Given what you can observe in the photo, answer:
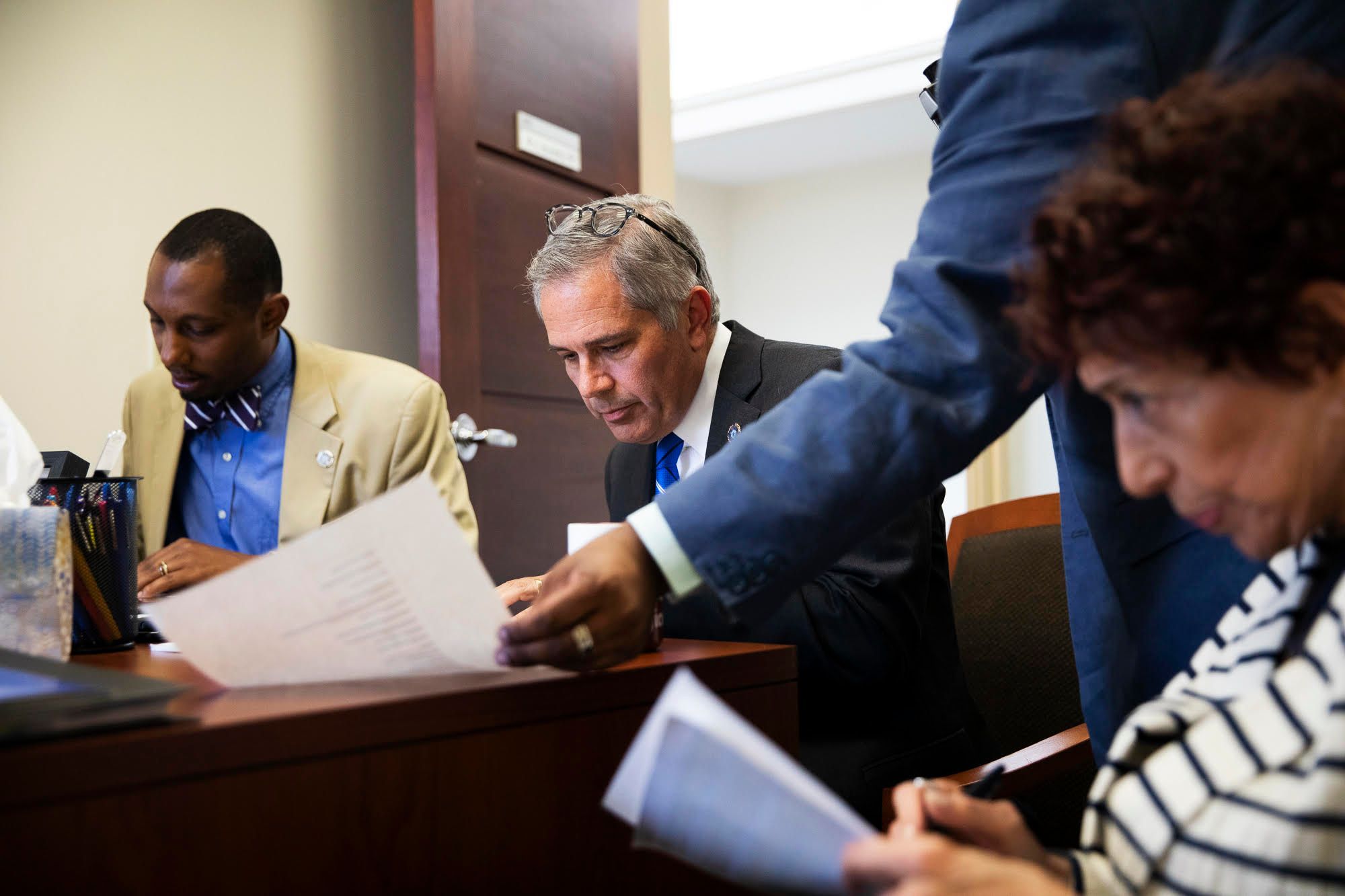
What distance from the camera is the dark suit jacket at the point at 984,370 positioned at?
0.83m

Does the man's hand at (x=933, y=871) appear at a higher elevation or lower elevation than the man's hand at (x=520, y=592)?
lower

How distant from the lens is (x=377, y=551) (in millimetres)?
710

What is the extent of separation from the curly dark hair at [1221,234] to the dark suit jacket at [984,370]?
0.21 metres

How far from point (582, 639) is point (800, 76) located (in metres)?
5.66

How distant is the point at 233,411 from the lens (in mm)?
2320

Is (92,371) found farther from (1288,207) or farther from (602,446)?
(1288,207)

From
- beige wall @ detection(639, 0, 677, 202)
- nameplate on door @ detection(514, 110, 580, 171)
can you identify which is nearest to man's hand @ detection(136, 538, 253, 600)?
nameplate on door @ detection(514, 110, 580, 171)

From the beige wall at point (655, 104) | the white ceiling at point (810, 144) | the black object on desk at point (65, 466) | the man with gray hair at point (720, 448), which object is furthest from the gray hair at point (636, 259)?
the white ceiling at point (810, 144)

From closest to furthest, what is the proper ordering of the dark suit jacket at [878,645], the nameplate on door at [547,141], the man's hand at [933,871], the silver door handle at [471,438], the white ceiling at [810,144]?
the man's hand at [933,871] < the dark suit jacket at [878,645] < the silver door handle at [471,438] < the nameplate on door at [547,141] < the white ceiling at [810,144]

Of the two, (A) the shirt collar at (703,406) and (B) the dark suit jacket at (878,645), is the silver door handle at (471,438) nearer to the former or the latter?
(A) the shirt collar at (703,406)

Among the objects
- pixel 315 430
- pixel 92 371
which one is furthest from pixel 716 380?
pixel 92 371

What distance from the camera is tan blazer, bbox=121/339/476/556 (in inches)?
88.8

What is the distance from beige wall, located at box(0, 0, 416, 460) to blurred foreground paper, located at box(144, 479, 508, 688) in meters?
1.92

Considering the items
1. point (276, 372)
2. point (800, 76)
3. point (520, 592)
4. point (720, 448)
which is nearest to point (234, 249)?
point (276, 372)
